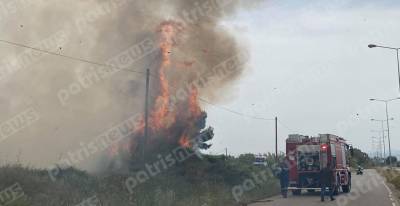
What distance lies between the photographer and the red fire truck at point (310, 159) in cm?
2447

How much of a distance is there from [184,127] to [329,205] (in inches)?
624

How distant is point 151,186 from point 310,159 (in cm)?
903

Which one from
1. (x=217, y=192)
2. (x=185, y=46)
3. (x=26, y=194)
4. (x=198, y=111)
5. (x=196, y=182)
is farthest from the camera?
(x=198, y=111)

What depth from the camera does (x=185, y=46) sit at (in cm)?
3172

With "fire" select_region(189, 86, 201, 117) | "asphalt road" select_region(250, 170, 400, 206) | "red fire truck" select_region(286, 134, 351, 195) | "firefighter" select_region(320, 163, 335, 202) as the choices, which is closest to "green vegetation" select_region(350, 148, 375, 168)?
"asphalt road" select_region(250, 170, 400, 206)

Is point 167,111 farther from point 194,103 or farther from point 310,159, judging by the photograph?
point 310,159

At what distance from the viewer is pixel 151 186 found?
2136 cm

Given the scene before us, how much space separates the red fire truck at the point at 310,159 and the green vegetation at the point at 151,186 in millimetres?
2206

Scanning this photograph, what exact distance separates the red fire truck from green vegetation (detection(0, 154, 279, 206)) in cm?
221

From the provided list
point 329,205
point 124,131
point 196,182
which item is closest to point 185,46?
point 124,131

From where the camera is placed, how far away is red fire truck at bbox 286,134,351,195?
24.5 metres

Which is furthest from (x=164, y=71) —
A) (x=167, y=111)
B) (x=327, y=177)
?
(x=327, y=177)

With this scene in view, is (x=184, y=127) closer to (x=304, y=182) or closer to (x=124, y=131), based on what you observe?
(x=124, y=131)

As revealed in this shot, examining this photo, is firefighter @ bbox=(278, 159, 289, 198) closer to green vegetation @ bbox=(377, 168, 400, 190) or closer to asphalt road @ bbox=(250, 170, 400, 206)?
asphalt road @ bbox=(250, 170, 400, 206)
